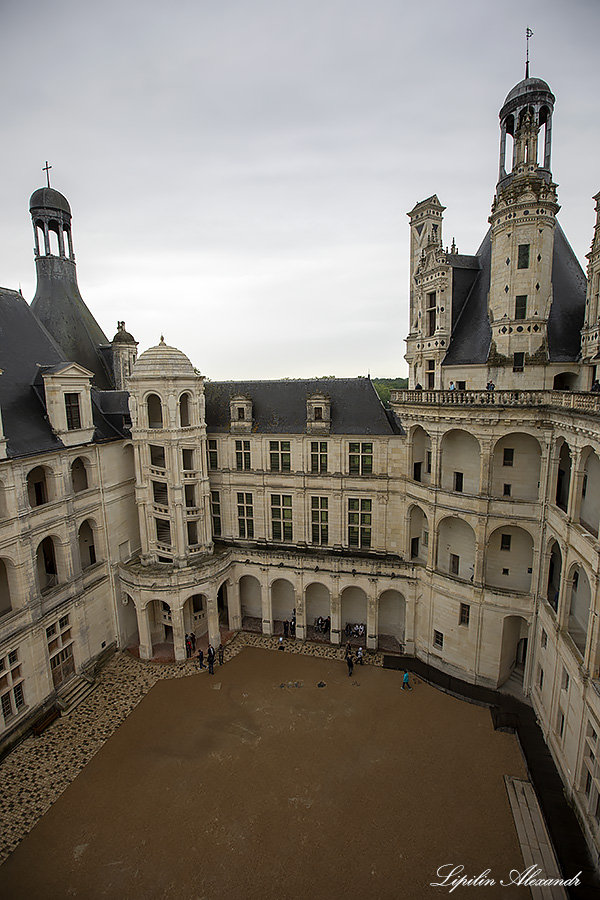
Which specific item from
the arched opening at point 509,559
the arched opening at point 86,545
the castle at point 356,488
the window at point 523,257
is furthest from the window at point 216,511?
the window at point 523,257

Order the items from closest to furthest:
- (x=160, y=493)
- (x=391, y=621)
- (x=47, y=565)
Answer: (x=47, y=565), (x=160, y=493), (x=391, y=621)

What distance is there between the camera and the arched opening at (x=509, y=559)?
24875 millimetres

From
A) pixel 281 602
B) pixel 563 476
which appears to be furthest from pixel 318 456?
pixel 563 476

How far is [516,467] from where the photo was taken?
2417 centimetres

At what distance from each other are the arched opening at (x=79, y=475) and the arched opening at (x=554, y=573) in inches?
1064

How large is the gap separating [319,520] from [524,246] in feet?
65.5

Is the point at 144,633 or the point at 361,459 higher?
the point at 361,459

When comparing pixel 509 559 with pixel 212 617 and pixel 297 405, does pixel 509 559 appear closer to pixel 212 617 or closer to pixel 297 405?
pixel 297 405

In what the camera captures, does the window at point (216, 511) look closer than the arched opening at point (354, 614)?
No

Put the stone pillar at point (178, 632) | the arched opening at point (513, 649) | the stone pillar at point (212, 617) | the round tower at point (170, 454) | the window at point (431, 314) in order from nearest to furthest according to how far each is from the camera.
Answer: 1. the arched opening at point (513, 649)
2. the round tower at point (170, 454)
3. the stone pillar at point (178, 632)
4. the window at point (431, 314)
5. the stone pillar at point (212, 617)

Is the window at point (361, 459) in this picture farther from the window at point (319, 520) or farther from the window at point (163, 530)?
the window at point (163, 530)

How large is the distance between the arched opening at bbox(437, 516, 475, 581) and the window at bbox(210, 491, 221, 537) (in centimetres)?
1538

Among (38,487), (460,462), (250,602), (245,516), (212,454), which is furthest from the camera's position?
(250,602)

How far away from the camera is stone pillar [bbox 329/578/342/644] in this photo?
2945 cm
